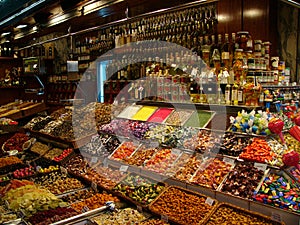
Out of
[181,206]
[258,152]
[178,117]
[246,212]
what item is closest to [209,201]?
[181,206]

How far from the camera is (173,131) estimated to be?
3.85 meters

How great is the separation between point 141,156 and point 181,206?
1.07 meters

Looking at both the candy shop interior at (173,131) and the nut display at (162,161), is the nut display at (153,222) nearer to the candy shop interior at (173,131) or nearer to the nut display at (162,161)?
the candy shop interior at (173,131)

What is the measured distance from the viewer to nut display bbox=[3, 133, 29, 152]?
591cm

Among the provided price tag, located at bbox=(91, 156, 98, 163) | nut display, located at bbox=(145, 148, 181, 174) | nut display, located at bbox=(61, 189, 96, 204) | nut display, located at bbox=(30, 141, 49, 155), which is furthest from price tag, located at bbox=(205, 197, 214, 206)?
nut display, located at bbox=(30, 141, 49, 155)

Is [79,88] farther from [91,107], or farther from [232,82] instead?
[232,82]

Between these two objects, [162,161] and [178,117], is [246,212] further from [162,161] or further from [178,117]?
[178,117]

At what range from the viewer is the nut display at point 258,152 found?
2.92m

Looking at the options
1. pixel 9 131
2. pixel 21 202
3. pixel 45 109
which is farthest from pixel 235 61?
pixel 45 109

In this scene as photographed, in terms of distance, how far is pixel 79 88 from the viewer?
8062 mm

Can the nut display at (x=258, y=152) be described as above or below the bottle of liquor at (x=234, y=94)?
below

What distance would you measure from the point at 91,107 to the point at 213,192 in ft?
10.4

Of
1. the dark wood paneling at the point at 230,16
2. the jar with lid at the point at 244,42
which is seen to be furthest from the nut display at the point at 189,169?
the dark wood paneling at the point at 230,16

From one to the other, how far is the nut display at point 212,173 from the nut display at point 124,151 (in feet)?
3.53
